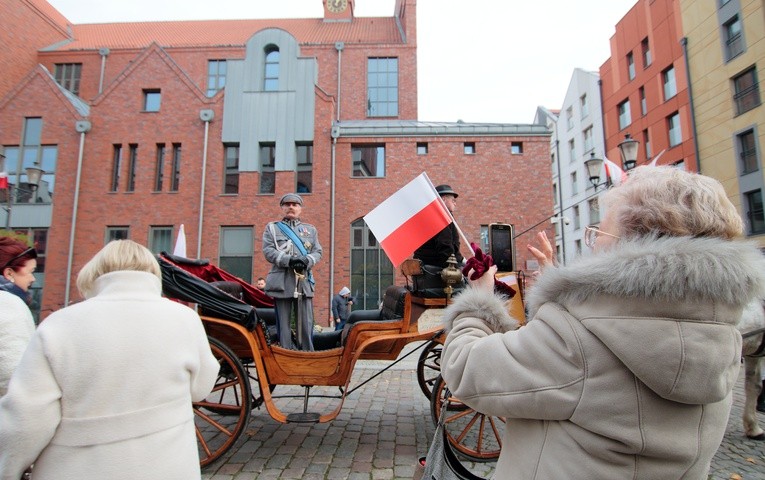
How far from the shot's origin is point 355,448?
Answer: 3.78 meters

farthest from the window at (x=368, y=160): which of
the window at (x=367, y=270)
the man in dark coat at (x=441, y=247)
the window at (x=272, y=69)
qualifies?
the man in dark coat at (x=441, y=247)

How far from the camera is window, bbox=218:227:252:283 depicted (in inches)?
683

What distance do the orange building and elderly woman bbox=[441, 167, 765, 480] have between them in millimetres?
23462

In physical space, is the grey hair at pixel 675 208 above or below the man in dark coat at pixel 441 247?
below

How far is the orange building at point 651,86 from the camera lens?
21.6m

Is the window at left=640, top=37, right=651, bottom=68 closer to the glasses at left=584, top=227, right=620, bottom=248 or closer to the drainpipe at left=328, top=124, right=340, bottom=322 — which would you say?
the drainpipe at left=328, top=124, right=340, bottom=322

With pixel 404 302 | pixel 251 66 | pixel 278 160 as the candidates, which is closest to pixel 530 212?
pixel 278 160

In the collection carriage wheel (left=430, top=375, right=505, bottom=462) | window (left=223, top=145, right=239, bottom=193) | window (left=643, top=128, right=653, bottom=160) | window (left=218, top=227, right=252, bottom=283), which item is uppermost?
window (left=643, top=128, right=653, bottom=160)

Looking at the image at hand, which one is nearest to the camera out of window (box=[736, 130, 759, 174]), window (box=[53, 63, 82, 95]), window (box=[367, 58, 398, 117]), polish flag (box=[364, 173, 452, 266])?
polish flag (box=[364, 173, 452, 266])

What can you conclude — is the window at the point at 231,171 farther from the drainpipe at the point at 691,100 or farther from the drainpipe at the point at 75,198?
the drainpipe at the point at 691,100

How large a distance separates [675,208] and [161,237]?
1933 centimetres

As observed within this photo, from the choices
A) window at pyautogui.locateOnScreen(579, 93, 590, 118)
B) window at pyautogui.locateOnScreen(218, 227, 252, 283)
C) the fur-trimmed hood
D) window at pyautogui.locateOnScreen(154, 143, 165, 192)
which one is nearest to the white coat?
the fur-trimmed hood

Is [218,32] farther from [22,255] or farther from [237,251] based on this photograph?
[22,255]

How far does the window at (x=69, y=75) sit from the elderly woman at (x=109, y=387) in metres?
31.8
